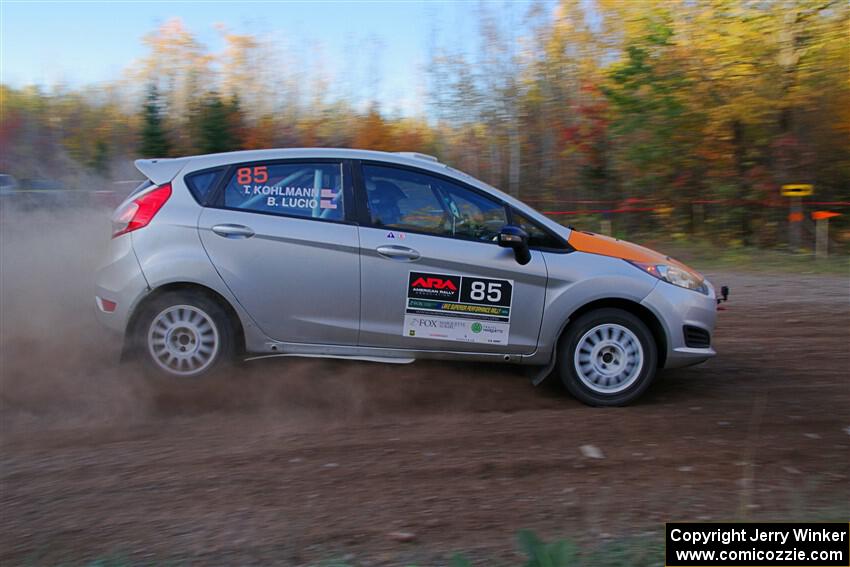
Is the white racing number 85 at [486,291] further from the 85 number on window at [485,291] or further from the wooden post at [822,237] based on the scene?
the wooden post at [822,237]

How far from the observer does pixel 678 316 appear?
600 cm

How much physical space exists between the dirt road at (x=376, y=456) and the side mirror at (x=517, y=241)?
111cm

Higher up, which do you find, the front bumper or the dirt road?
the front bumper

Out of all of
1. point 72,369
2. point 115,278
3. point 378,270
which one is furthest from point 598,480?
point 72,369

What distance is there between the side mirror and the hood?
1.33 feet

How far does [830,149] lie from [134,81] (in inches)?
702

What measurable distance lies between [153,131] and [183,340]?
1429 centimetres

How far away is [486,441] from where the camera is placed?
5.24 metres

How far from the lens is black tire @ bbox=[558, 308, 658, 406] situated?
5.99m

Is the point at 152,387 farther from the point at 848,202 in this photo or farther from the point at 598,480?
the point at 848,202

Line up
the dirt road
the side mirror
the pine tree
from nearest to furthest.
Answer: the dirt road
the side mirror
the pine tree

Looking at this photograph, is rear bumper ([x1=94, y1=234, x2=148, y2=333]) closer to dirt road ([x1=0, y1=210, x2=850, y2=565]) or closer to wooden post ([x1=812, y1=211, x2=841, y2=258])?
dirt road ([x1=0, y1=210, x2=850, y2=565])

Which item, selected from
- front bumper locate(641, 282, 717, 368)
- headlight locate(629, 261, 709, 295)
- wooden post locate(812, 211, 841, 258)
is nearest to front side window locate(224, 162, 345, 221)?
headlight locate(629, 261, 709, 295)

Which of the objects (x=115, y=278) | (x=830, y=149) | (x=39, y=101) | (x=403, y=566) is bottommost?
(x=403, y=566)
